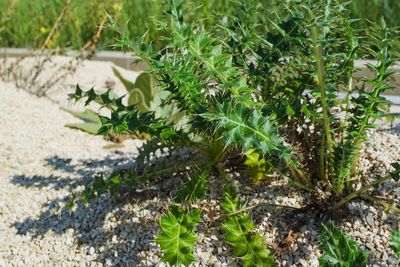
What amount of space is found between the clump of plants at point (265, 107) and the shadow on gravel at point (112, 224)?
15 cm

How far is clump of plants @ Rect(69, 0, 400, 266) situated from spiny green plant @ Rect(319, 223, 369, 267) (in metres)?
0.01

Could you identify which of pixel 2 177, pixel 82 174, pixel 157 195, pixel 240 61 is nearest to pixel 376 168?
pixel 240 61

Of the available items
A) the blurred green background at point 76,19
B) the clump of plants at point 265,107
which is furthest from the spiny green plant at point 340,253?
the blurred green background at point 76,19

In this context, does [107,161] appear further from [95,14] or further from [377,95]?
[95,14]

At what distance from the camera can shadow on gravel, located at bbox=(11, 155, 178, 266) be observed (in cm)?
277

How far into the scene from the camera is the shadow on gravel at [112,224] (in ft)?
9.09

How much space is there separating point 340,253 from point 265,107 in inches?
24.7

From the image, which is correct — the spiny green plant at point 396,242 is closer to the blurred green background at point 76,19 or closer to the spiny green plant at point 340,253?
the spiny green plant at point 340,253

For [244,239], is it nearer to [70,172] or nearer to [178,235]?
[178,235]

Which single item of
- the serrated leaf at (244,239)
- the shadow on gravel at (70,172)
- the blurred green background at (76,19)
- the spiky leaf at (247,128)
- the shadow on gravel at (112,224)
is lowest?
the blurred green background at (76,19)

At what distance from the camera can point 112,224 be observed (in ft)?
9.70

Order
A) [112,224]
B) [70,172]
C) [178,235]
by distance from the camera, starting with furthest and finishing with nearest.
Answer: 1. [70,172]
2. [112,224]
3. [178,235]

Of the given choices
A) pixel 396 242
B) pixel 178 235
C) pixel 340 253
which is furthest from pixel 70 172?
pixel 396 242

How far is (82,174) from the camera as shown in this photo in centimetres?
363
